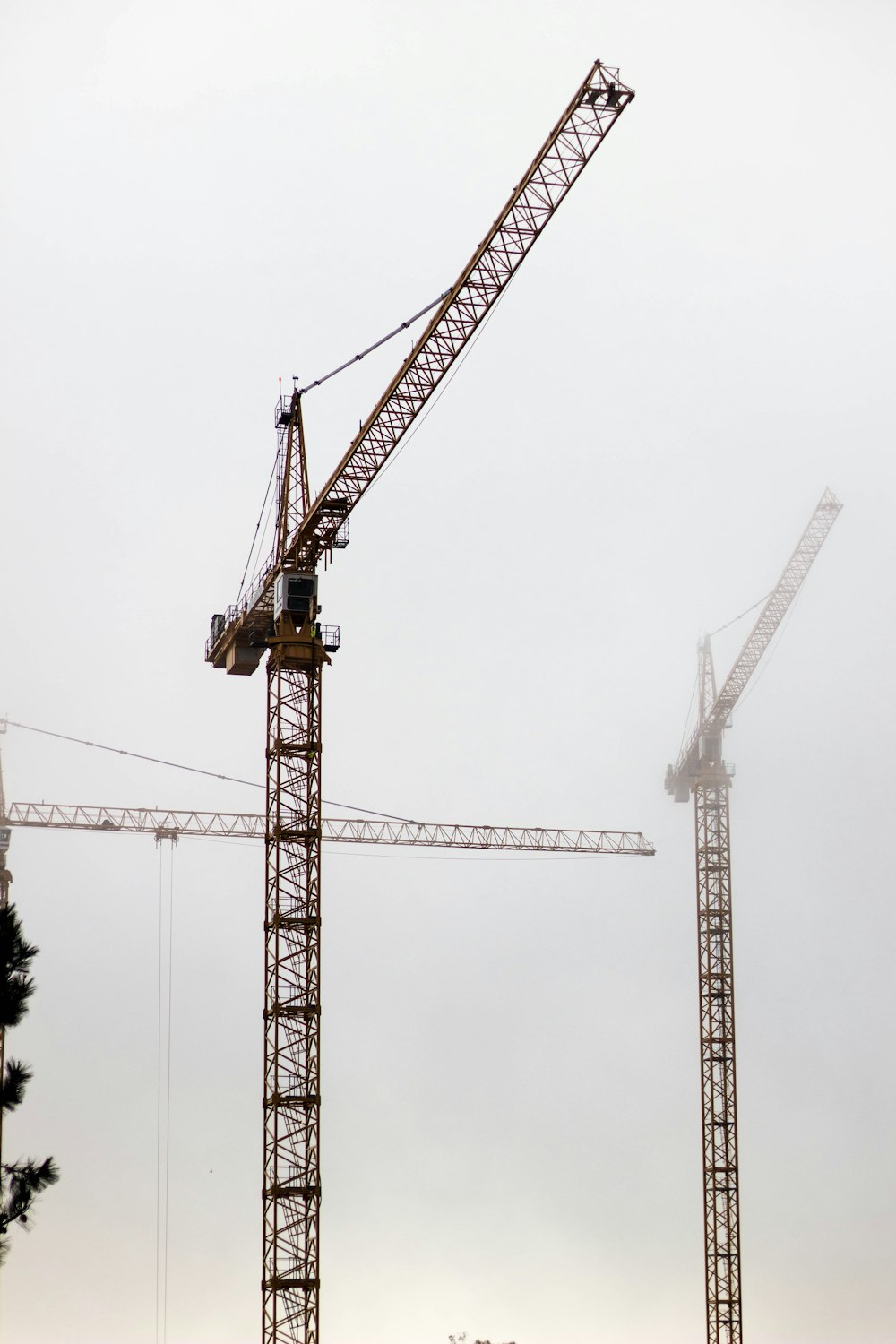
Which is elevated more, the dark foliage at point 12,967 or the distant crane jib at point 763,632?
the distant crane jib at point 763,632

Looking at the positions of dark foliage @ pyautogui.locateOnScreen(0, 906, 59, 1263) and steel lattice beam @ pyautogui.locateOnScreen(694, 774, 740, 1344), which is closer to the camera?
dark foliage @ pyautogui.locateOnScreen(0, 906, 59, 1263)

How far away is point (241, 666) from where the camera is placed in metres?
85.7

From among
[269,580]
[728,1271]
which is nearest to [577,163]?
[269,580]

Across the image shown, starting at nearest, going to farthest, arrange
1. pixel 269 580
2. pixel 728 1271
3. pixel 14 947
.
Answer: pixel 14 947 → pixel 269 580 → pixel 728 1271

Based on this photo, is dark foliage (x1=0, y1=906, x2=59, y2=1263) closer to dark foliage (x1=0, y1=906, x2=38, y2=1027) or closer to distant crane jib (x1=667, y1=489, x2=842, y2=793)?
dark foliage (x1=0, y1=906, x2=38, y2=1027)

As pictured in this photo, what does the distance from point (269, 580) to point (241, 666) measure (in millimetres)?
5811

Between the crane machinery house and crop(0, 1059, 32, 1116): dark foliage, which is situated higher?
the crane machinery house

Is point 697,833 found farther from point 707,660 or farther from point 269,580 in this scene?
point 269,580

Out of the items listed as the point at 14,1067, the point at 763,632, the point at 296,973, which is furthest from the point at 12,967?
the point at 763,632

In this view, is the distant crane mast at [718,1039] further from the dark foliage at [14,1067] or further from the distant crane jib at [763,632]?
the dark foliage at [14,1067]

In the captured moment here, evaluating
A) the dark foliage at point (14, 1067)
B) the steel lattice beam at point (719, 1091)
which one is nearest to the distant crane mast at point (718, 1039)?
the steel lattice beam at point (719, 1091)

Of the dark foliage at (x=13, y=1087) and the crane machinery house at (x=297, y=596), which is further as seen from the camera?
the crane machinery house at (x=297, y=596)

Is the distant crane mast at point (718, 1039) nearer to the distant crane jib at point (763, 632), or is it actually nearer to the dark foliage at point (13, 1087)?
the distant crane jib at point (763, 632)

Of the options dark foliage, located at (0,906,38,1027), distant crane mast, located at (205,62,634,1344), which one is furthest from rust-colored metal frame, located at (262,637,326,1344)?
dark foliage, located at (0,906,38,1027)
